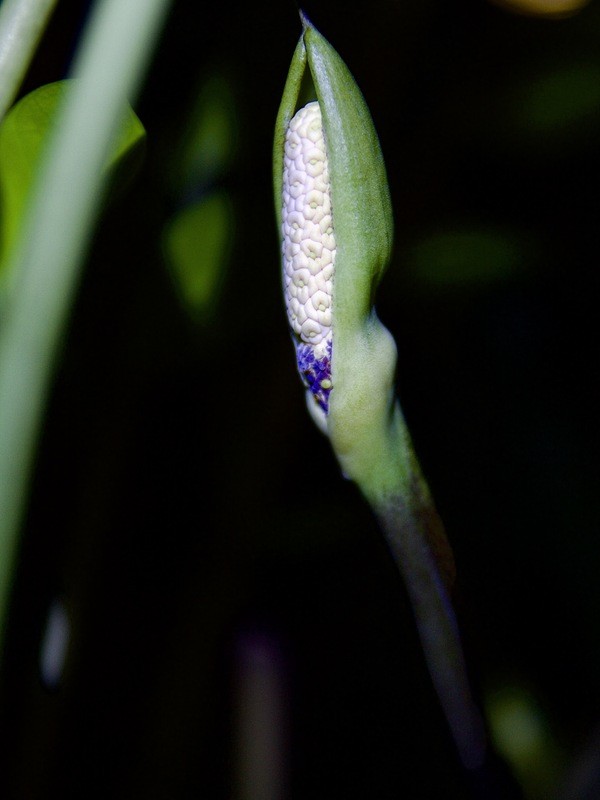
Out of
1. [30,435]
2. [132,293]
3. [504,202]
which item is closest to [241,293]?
[132,293]

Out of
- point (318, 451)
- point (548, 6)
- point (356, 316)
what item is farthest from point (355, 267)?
point (318, 451)

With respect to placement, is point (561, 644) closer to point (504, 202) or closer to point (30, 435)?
point (504, 202)

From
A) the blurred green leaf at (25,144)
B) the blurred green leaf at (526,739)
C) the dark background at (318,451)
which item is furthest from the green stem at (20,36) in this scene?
the blurred green leaf at (526,739)

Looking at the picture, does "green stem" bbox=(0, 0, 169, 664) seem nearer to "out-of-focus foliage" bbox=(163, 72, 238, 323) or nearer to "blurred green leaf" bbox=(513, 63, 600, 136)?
"out-of-focus foliage" bbox=(163, 72, 238, 323)

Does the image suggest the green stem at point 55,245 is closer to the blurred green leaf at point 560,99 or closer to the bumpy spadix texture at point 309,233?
the bumpy spadix texture at point 309,233

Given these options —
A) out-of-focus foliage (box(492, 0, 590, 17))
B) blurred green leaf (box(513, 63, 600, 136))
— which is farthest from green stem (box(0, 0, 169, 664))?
blurred green leaf (box(513, 63, 600, 136))

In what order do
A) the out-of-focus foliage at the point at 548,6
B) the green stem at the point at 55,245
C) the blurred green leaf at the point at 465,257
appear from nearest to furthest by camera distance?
the green stem at the point at 55,245, the out-of-focus foliage at the point at 548,6, the blurred green leaf at the point at 465,257

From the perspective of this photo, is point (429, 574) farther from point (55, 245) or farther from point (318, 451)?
point (318, 451)
